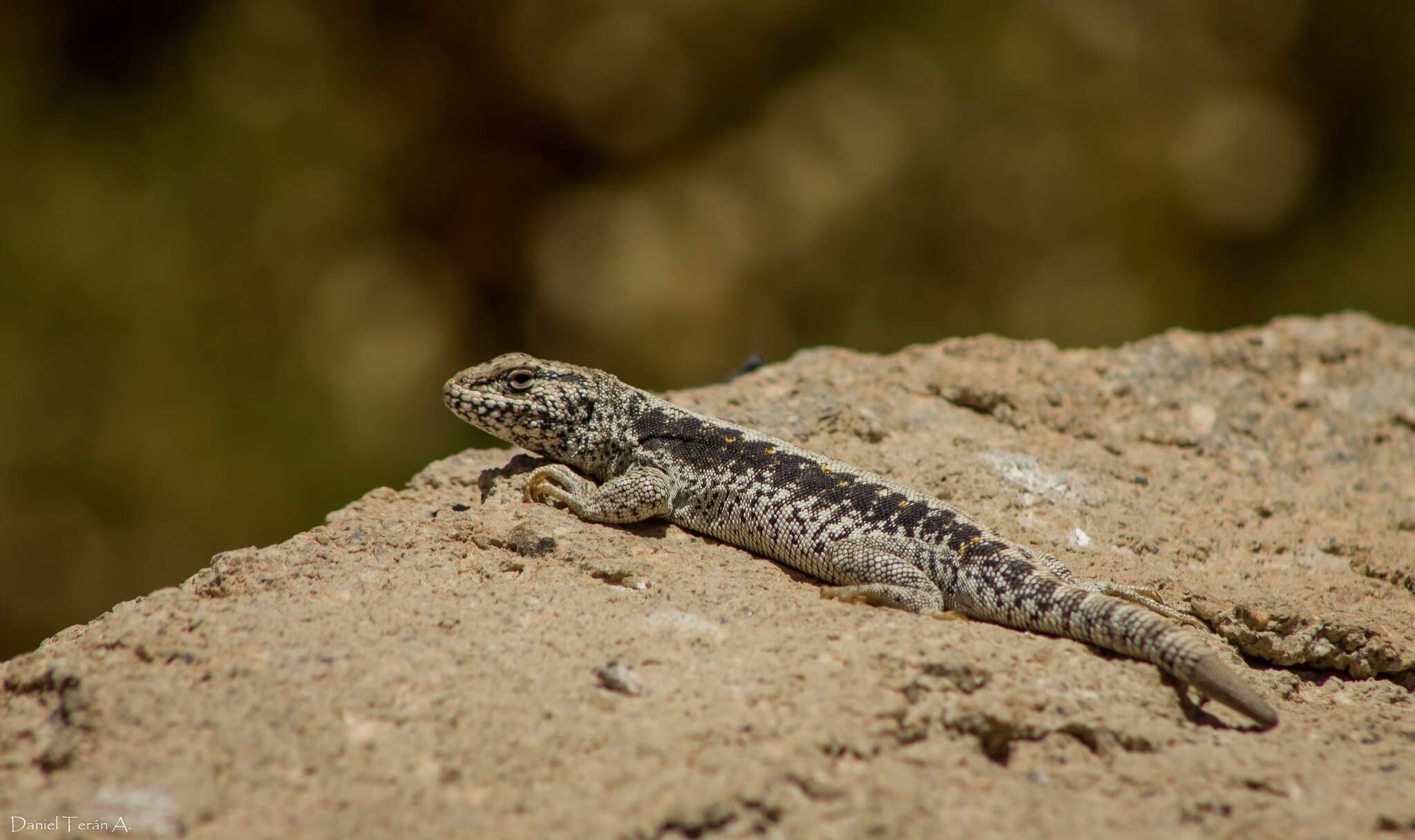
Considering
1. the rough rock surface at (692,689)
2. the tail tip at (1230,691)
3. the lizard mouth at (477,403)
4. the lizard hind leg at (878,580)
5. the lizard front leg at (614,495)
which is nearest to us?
the rough rock surface at (692,689)

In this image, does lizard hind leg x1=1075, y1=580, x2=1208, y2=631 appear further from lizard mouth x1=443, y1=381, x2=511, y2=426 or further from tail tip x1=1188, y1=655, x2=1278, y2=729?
lizard mouth x1=443, y1=381, x2=511, y2=426

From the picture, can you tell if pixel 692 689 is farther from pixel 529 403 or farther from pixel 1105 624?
pixel 529 403

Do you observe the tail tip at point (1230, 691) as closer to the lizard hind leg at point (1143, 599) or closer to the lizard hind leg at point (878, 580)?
the lizard hind leg at point (1143, 599)

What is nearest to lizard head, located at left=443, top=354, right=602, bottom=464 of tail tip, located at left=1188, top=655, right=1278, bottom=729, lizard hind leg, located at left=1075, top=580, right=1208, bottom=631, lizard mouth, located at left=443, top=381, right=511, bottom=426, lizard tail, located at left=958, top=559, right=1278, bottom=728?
lizard mouth, located at left=443, top=381, right=511, bottom=426

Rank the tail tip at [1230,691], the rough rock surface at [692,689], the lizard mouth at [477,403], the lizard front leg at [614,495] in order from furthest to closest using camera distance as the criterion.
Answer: the lizard mouth at [477,403] → the lizard front leg at [614,495] → the tail tip at [1230,691] → the rough rock surface at [692,689]

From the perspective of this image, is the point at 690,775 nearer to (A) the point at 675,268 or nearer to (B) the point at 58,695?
(B) the point at 58,695

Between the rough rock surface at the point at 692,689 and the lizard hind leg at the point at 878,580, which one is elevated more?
the lizard hind leg at the point at 878,580

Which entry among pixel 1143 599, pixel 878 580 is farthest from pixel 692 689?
pixel 1143 599

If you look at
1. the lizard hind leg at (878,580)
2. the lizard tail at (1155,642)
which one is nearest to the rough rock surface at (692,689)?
the lizard tail at (1155,642)
